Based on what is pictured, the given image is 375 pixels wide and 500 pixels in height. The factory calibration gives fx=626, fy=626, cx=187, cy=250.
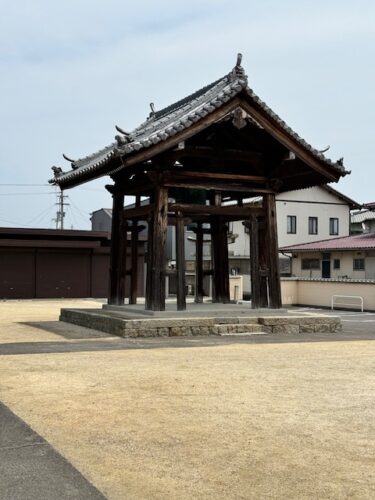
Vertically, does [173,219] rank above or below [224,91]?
below

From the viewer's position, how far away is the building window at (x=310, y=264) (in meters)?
39.9

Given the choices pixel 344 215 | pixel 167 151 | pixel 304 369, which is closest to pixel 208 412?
pixel 304 369

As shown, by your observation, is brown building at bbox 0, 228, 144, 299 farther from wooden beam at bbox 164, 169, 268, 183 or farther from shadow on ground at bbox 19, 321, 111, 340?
wooden beam at bbox 164, 169, 268, 183

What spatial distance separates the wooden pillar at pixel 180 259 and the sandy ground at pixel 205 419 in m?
4.18

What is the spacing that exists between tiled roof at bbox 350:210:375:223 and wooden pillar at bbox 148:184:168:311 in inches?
1484

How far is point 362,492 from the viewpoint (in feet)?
14.2

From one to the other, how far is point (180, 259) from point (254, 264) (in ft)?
6.77

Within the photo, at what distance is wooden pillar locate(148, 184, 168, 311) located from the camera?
14.7m

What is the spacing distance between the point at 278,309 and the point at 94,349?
6006 millimetres

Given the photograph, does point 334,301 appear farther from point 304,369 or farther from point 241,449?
point 241,449

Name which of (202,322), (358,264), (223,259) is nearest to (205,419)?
(202,322)

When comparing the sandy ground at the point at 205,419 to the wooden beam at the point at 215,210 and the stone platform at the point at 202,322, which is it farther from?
the wooden beam at the point at 215,210

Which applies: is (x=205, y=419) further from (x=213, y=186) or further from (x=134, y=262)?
(x=134, y=262)

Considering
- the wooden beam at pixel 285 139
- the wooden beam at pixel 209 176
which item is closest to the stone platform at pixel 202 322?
the wooden beam at pixel 209 176
